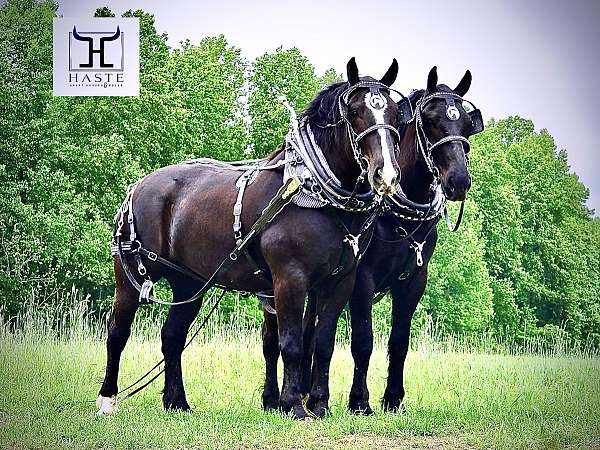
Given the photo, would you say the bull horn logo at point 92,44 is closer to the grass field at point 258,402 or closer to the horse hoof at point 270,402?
the grass field at point 258,402

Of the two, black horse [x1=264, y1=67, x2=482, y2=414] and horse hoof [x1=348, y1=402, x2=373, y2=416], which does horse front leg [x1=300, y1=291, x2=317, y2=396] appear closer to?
black horse [x1=264, y1=67, x2=482, y2=414]

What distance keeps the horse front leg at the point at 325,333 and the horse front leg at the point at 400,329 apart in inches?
17.5

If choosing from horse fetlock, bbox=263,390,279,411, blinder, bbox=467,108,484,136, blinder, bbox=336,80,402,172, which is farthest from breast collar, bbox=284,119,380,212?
horse fetlock, bbox=263,390,279,411

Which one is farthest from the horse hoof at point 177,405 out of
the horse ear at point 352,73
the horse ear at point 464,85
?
the horse ear at point 464,85

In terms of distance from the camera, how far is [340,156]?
446cm

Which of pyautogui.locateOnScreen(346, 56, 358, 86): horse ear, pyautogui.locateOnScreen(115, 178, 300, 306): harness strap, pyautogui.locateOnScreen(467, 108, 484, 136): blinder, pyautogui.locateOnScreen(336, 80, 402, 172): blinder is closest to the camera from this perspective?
pyautogui.locateOnScreen(336, 80, 402, 172): blinder

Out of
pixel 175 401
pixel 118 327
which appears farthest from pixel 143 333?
pixel 175 401

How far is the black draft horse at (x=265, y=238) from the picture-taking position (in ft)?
14.4

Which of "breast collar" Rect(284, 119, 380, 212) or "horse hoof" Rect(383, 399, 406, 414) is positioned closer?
"breast collar" Rect(284, 119, 380, 212)

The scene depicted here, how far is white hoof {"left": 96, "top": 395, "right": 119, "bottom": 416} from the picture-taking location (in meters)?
5.09

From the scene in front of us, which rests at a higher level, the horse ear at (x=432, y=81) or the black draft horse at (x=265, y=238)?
the horse ear at (x=432, y=81)

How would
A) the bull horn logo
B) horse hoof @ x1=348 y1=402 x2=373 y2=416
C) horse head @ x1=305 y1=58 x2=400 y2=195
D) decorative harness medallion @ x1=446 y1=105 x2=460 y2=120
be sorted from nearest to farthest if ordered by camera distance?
1. horse head @ x1=305 y1=58 x2=400 y2=195
2. decorative harness medallion @ x1=446 y1=105 x2=460 y2=120
3. horse hoof @ x1=348 y1=402 x2=373 y2=416
4. the bull horn logo

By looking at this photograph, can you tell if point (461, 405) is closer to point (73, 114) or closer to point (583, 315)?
point (583, 315)

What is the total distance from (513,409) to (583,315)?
0.77 m
